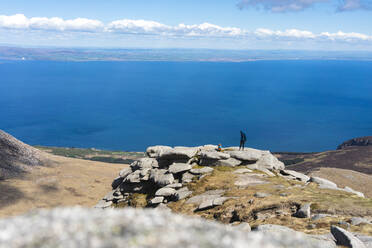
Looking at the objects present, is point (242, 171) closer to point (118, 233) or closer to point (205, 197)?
point (205, 197)

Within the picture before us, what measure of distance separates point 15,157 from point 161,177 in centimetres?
2743

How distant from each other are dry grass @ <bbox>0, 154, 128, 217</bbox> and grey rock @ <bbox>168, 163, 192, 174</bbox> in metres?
11.1

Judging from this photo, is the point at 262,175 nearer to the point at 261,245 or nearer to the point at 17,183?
the point at 261,245

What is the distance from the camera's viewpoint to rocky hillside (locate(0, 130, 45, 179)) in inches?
1505

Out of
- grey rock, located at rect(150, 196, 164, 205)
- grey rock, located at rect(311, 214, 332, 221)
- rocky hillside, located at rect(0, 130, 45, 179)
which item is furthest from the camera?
rocky hillside, located at rect(0, 130, 45, 179)

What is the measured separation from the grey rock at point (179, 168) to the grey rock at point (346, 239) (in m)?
15.6

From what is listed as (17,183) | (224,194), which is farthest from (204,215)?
(17,183)

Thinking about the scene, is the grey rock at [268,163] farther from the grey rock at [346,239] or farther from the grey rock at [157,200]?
the grey rock at [346,239]

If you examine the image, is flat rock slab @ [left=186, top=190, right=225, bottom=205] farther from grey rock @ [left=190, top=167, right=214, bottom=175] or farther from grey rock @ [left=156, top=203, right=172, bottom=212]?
grey rock @ [left=190, top=167, right=214, bottom=175]

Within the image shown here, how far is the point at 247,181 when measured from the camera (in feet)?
72.3

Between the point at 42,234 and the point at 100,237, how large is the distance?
2.69 ft

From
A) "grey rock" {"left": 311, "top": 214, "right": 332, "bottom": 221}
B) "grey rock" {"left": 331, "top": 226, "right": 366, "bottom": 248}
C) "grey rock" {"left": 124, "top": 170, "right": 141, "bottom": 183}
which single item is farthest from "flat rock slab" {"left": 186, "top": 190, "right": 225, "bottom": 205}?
"grey rock" {"left": 331, "top": 226, "right": 366, "bottom": 248}

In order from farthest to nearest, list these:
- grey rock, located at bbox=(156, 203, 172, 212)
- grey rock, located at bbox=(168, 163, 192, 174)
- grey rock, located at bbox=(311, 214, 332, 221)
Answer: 1. grey rock, located at bbox=(168, 163, 192, 174)
2. grey rock, located at bbox=(156, 203, 172, 212)
3. grey rock, located at bbox=(311, 214, 332, 221)

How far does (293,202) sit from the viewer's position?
16.0 m
